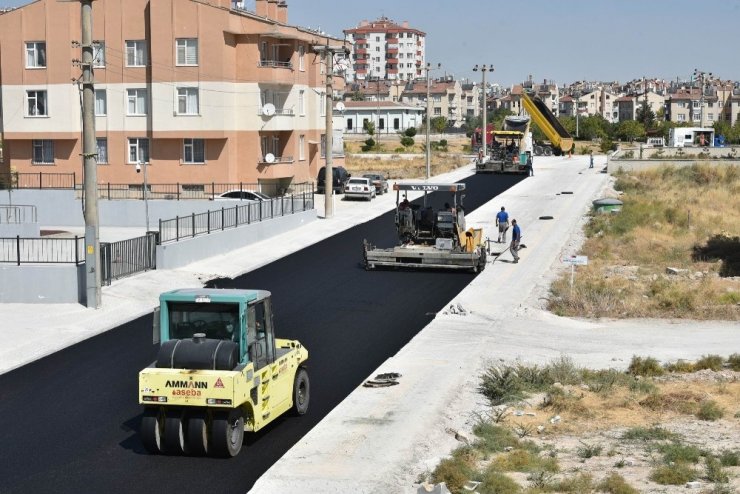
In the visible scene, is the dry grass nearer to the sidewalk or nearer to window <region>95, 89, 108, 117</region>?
the sidewalk

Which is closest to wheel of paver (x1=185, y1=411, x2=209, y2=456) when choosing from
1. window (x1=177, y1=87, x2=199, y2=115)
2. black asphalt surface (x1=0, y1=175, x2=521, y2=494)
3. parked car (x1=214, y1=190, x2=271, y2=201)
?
black asphalt surface (x1=0, y1=175, x2=521, y2=494)

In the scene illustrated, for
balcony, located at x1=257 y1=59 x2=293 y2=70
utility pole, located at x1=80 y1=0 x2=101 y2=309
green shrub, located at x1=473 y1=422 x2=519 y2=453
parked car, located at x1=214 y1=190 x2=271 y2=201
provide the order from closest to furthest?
green shrub, located at x1=473 y1=422 x2=519 y2=453 < utility pole, located at x1=80 y1=0 x2=101 y2=309 < parked car, located at x1=214 y1=190 x2=271 y2=201 < balcony, located at x1=257 y1=59 x2=293 y2=70

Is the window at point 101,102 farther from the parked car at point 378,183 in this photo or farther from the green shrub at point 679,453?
the green shrub at point 679,453

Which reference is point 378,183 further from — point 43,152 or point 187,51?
point 43,152

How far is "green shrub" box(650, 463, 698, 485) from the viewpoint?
47.0ft

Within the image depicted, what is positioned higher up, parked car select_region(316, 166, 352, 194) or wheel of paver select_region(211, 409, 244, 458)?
parked car select_region(316, 166, 352, 194)

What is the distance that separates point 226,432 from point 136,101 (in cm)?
4439

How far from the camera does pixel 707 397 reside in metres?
19.8

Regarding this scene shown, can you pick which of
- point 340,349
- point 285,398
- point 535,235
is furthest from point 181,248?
point 285,398

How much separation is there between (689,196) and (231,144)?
24.5 m

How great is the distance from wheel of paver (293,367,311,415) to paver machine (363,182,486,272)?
16635 millimetres

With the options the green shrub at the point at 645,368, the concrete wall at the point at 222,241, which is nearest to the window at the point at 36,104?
the concrete wall at the point at 222,241

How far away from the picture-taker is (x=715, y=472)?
14.5 m

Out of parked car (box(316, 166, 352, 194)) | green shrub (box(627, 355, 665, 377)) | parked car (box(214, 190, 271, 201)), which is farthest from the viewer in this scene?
parked car (box(316, 166, 352, 194))
